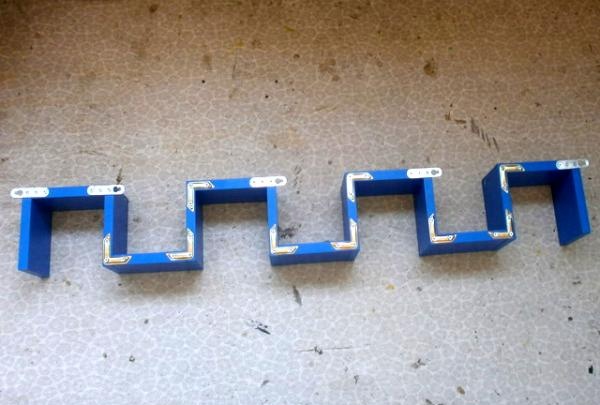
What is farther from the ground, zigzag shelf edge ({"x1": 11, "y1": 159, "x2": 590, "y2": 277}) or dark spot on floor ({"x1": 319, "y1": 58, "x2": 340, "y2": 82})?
dark spot on floor ({"x1": 319, "y1": 58, "x2": 340, "y2": 82})

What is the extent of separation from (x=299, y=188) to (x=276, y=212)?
167mm

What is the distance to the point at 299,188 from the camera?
1.83 m

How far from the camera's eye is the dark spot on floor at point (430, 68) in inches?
77.1

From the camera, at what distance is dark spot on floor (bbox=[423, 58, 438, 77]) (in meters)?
1.96

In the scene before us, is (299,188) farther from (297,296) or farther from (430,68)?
(430,68)

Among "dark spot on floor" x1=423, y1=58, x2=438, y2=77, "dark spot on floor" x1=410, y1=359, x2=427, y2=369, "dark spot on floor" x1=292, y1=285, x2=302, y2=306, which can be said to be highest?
"dark spot on floor" x1=423, y1=58, x2=438, y2=77

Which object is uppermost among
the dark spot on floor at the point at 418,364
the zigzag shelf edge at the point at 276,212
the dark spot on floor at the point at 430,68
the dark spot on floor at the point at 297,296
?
the dark spot on floor at the point at 430,68

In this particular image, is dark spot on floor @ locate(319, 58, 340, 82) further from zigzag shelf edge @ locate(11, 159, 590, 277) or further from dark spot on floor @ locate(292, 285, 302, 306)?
dark spot on floor @ locate(292, 285, 302, 306)

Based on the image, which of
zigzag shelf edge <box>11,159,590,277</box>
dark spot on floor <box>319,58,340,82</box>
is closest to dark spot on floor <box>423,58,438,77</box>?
dark spot on floor <box>319,58,340,82</box>

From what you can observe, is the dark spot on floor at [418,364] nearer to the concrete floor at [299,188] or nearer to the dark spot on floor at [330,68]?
the concrete floor at [299,188]

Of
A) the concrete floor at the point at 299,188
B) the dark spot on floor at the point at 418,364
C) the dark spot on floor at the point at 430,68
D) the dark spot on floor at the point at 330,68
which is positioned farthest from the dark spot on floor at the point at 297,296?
the dark spot on floor at the point at 430,68

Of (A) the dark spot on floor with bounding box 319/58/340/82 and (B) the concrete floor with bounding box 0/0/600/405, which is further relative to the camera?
(A) the dark spot on floor with bounding box 319/58/340/82

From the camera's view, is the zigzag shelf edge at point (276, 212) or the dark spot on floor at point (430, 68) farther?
the dark spot on floor at point (430, 68)

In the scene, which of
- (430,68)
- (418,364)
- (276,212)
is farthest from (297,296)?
(430,68)
